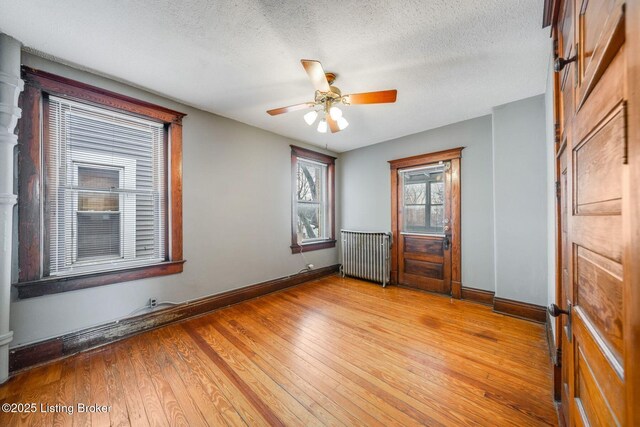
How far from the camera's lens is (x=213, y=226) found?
3.06 meters

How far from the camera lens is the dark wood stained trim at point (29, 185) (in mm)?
1896

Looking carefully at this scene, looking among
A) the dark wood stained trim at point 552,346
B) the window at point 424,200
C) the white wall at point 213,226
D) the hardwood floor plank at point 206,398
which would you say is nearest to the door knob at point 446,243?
the window at point 424,200

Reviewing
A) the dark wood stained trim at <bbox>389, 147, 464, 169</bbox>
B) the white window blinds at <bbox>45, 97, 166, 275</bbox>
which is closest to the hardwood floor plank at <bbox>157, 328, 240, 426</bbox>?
the white window blinds at <bbox>45, 97, 166, 275</bbox>

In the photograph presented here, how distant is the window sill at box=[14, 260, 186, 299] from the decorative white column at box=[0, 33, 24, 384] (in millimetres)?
150

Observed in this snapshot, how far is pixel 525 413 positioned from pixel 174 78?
3818 mm

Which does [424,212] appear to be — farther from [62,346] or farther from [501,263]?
[62,346]

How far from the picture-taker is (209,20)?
1.61 metres

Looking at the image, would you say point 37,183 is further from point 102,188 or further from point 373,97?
point 373,97

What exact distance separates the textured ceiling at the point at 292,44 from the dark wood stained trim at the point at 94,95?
0.17 metres

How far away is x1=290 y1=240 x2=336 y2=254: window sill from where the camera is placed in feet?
13.4

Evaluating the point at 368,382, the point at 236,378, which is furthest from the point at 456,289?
the point at 236,378

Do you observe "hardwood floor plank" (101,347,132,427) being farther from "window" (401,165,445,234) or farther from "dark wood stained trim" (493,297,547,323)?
"window" (401,165,445,234)

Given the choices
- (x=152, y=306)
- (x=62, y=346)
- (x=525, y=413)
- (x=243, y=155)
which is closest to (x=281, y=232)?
(x=243, y=155)

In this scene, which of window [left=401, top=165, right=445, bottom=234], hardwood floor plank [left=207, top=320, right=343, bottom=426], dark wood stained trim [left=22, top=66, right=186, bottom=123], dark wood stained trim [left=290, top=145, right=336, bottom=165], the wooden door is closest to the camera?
the wooden door
